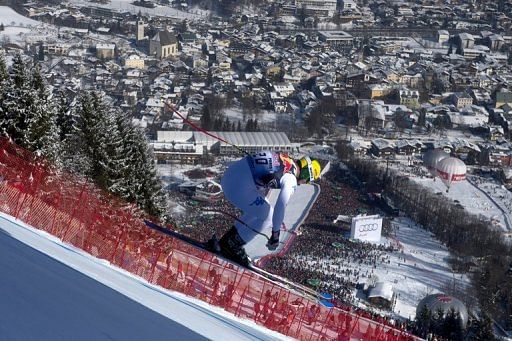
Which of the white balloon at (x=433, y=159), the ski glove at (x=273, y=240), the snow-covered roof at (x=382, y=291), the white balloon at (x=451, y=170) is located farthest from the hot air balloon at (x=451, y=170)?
the ski glove at (x=273, y=240)

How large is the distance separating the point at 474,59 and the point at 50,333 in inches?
1334

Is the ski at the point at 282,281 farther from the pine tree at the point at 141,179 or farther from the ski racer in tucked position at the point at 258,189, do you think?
the pine tree at the point at 141,179

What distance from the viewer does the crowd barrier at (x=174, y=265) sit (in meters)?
4.22

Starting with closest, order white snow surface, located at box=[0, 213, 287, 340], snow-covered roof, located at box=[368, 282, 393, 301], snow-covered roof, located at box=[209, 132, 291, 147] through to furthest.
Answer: white snow surface, located at box=[0, 213, 287, 340], snow-covered roof, located at box=[368, 282, 393, 301], snow-covered roof, located at box=[209, 132, 291, 147]

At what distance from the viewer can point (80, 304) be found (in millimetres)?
2838

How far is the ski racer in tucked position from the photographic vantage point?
4223mm

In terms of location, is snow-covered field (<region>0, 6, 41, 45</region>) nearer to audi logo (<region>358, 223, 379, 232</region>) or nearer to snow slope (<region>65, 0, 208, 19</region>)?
snow slope (<region>65, 0, 208, 19</region>)

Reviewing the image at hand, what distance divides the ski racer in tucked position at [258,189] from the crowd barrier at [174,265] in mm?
164

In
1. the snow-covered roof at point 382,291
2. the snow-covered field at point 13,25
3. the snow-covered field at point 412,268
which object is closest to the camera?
the snow-covered roof at point 382,291

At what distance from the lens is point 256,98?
25.8 m

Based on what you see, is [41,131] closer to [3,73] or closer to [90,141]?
[90,141]

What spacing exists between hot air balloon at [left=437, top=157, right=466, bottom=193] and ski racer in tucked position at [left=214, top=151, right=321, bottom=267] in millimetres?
13476

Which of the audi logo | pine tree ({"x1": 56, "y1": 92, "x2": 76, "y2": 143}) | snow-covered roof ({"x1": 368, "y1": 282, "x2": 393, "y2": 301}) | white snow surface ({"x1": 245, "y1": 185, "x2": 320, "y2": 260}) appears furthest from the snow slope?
white snow surface ({"x1": 245, "y1": 185, "x2": 320, "y2": 260})

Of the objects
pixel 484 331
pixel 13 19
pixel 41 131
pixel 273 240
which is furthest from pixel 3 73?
pixel 13 19
